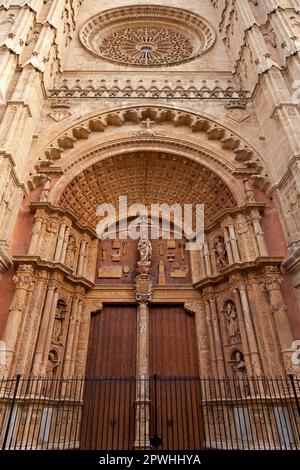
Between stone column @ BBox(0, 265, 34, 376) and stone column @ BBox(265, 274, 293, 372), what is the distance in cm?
535

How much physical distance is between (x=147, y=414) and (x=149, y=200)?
6.13 meters

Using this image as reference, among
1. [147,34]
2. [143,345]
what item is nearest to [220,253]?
[143,345]

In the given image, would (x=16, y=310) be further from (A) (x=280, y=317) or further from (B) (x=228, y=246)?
(A) (x=280, y=317)

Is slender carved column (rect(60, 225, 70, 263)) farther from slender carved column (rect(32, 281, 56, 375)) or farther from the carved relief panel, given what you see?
the carved relief panel

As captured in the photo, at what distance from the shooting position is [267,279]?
6926 millimetres

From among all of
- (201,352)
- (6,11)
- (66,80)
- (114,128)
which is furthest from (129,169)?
(6,11)

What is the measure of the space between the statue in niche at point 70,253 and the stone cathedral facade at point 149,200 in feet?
0.10

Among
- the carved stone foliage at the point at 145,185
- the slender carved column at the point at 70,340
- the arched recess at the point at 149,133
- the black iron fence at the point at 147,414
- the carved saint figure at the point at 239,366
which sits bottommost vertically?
the black iron fence at the point at 147,414

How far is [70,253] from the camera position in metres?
8.28

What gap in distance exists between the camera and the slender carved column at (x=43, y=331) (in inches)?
247

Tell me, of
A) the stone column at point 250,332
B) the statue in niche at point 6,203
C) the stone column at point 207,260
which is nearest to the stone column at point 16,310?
the statue in niche at point 6,203

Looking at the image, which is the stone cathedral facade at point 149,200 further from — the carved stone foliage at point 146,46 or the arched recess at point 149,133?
the carved stone foliage at point 146,46

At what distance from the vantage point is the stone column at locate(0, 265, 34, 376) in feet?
19.7
